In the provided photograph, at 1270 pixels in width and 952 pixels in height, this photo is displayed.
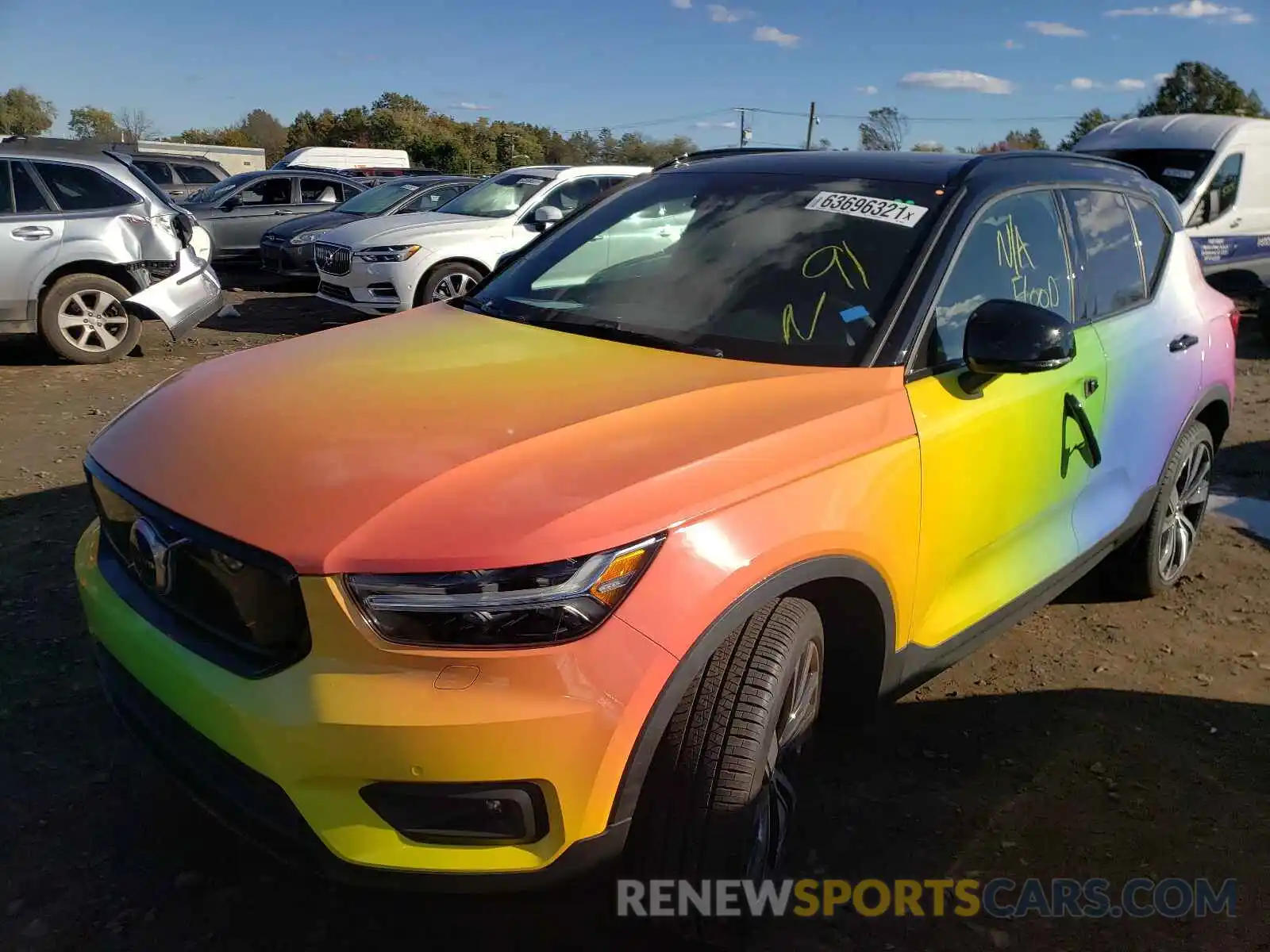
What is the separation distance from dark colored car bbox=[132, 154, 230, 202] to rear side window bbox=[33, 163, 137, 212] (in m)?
9.26

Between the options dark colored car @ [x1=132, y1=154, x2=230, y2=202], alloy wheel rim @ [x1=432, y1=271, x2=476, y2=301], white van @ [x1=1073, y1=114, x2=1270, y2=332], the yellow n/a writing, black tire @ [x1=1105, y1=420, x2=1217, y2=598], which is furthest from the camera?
dark colored car @ [x1=132, y1=154, x2=230, y2=202]

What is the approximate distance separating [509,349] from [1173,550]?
313cm

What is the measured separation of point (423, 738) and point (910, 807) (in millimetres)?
1658

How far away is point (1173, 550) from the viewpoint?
4293 mm

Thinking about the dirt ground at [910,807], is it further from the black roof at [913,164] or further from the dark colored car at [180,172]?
the dark colored car at [180,172]

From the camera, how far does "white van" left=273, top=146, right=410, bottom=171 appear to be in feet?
86.7

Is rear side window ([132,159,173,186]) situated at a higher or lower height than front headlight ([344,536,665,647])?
higher

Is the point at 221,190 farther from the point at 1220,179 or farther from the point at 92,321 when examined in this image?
the point at 1220,179

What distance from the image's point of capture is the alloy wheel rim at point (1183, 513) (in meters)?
4.15

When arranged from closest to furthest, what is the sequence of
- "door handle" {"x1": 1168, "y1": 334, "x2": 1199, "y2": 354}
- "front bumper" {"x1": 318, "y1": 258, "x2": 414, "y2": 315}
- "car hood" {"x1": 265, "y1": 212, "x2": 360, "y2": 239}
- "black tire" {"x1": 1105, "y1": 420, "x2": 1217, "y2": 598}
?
1. "door handle" {"x1": 1168, "y1": 334, "x2": 1199, "y2": 354}
2. "black tire" {"x1": 1105, "y1": 420, "x2": 1217, "y2": 598}
3. "front bumper" {"x1": 318, "y1": 258, "x2": 414, "y2": 315}
4. "car hood" {"x1": 265, "y1": 212, "x2": 360, "y2": 239}

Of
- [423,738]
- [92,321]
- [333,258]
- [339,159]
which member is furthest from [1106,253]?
[339,159]

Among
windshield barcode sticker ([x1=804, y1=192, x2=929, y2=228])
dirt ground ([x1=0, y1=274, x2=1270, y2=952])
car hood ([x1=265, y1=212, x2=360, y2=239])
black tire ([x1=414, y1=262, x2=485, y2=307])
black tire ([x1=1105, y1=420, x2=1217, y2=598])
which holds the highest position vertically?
windshield barcode sticker ([x1=804, y1=192, x2=929, y2=228])

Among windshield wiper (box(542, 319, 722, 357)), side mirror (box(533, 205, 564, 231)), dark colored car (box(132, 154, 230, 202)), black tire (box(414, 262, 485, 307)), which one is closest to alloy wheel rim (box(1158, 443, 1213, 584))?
windshield wiper (box(542, 319, 722, 357))

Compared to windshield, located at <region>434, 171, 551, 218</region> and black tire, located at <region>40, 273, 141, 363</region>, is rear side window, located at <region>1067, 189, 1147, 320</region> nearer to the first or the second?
black tire, located at <region>40, 273, 141, 363</region>
